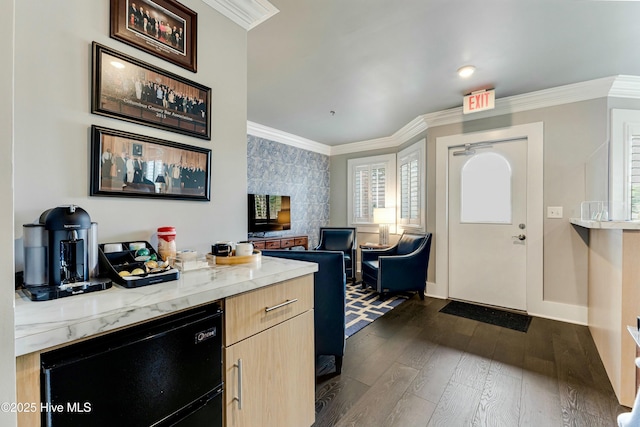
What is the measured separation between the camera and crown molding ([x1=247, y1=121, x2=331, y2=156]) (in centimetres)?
422

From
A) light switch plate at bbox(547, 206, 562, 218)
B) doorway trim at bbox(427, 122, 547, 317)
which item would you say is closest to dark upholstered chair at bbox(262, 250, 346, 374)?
doorway trim at bbox(427, 122, 547, 317)

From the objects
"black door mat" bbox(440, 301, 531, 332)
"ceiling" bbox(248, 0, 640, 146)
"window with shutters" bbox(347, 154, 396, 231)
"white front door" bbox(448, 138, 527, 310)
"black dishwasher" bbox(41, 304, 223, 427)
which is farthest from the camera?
"window with shutters" bbox(347, 154, 396, 231)

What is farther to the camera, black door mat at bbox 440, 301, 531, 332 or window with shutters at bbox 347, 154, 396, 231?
window with shutters at bbox 347, 154, 396, 231

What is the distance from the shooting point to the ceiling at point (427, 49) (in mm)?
1786

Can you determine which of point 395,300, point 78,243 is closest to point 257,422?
point 78,243

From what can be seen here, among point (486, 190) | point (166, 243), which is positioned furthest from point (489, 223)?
point (166, 243)

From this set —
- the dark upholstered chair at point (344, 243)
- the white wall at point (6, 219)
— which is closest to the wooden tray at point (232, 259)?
the white wall at point (6, 219)

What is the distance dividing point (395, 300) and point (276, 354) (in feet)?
8.96

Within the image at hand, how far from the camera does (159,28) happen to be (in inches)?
53.2

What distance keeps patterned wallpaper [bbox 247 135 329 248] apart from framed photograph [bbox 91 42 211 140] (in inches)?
101

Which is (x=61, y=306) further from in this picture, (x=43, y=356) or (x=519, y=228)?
(x=519, y=228)

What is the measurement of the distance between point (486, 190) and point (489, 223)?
41 cm

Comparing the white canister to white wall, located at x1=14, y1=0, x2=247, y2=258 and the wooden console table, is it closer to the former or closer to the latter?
white wall, located at x1=14, y1=0, x2=247, y2=258

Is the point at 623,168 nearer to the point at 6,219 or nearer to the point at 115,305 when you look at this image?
the point at 115,305
